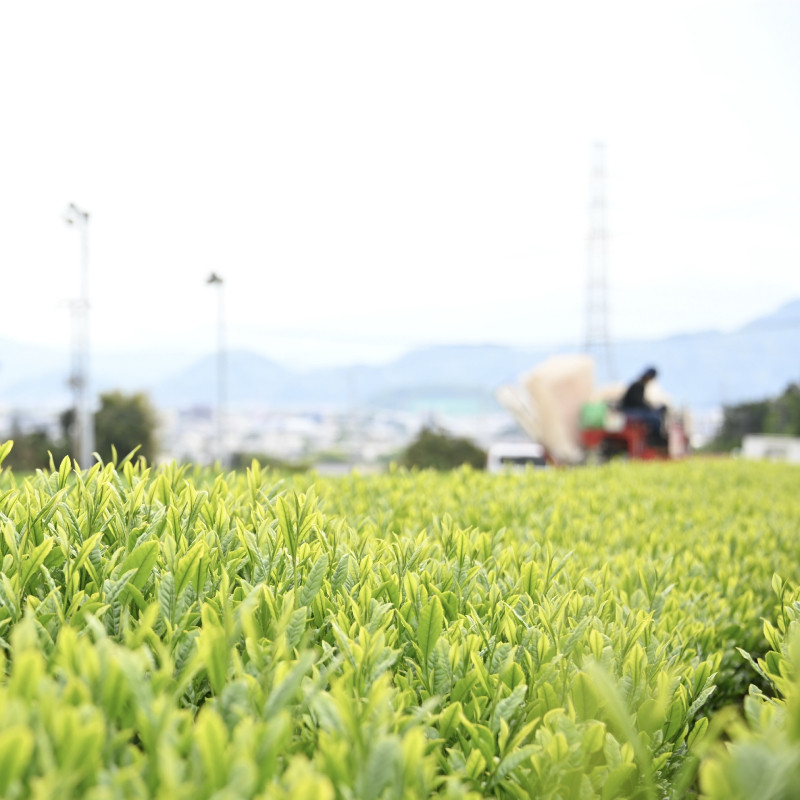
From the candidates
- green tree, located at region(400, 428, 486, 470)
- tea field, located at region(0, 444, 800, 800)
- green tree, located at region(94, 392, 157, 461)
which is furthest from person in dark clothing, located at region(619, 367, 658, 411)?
green tree, located at region(94, 392, 157, 461)

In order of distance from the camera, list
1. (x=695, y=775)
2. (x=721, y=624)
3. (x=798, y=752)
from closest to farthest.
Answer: (x=798, y=752), (x=695, y=775), (x=721, y=624)

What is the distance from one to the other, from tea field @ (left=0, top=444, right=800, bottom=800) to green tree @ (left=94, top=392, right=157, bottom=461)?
49744 millimetres

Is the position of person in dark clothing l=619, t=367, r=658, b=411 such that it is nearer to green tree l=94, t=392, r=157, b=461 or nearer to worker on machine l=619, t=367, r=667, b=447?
worker on machine l=619, t=367, r=667, b=447

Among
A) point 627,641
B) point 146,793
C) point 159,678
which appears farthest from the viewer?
point 627,641

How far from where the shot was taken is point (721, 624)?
3389mm

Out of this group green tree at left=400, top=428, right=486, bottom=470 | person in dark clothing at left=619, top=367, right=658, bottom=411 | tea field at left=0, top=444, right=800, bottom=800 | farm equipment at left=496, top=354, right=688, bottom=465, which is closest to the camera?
tea field at left=0, top=444, right=800, bottom=800

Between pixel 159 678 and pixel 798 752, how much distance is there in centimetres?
105

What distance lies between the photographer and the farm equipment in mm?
16578

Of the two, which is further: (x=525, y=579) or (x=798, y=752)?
(x=525, y=579)

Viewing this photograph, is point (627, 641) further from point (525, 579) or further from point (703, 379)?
point (703, 379)

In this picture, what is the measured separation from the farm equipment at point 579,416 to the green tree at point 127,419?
1508 inches

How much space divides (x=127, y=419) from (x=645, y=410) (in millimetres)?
41580

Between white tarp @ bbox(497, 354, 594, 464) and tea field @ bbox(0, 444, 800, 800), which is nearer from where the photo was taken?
tea field @ bbox(0, 444, 800, 800)

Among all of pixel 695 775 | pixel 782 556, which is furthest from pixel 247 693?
pixel 782 556
